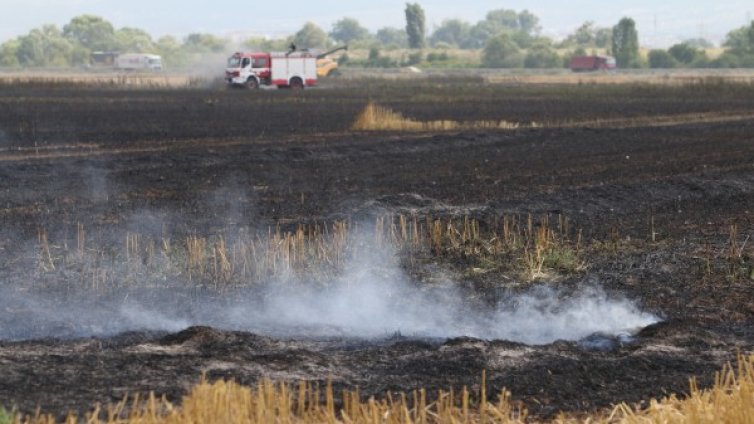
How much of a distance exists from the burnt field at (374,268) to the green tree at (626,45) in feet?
341

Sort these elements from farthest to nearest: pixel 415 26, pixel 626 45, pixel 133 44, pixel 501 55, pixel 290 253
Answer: pixel 133 44, pixel 415 26, pixel 501 55, pixel 626 45, pixel 290 253

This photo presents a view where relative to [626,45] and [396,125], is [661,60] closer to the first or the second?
[626,45]

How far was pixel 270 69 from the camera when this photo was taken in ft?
218

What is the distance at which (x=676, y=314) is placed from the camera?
12.5 m

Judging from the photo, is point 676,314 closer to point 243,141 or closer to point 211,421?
point 211,421

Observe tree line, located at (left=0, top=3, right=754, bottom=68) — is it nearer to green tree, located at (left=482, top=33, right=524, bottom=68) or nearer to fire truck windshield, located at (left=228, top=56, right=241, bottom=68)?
green tree, located at (left=482, top=33, right=524, bottom=68)

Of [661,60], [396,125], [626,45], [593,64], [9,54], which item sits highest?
[9,54]

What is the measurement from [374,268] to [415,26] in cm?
16433

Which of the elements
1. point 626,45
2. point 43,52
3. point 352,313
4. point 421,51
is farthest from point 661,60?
point 352,313

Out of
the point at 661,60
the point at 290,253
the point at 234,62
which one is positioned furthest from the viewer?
the point at 661,60

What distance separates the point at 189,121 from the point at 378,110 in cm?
568

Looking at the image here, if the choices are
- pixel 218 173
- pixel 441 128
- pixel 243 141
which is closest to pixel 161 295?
pixel 218 173

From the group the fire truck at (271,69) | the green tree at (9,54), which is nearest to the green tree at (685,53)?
the fire truck at (271,69)

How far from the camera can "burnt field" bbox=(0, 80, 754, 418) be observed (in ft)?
32.0
